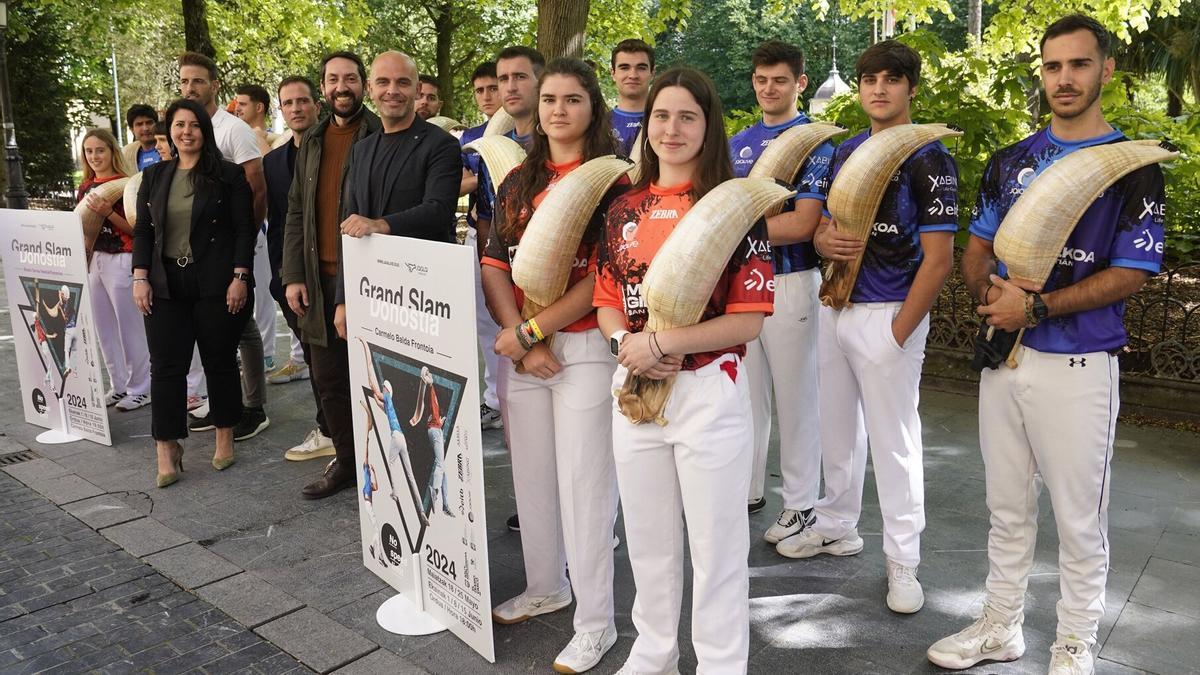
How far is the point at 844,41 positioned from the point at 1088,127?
47.5m

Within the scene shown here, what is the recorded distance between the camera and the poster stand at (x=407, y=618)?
3.76 metres

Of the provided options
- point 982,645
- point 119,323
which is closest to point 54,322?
point 119,323

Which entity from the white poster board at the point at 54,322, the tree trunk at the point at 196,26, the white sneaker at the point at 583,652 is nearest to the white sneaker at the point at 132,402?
the white poster board at the point at 54,322

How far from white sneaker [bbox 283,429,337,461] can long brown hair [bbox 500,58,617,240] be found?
3130 millimetres

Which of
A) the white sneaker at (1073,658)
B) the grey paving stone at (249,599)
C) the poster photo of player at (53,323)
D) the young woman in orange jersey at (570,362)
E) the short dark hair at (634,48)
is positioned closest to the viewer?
the white sneaker at (1073,658)

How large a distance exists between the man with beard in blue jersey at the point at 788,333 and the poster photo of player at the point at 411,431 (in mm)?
1700

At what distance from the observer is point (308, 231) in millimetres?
5055

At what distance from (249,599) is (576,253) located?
2.18 metres

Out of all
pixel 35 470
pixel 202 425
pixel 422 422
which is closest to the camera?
pixel 422 422

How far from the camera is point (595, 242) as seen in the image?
338 cm

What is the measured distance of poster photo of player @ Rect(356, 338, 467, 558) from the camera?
3424mm

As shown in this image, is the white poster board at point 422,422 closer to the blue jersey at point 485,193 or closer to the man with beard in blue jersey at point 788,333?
the blue jersey at point 485,193

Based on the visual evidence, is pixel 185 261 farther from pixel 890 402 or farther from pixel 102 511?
pixel 890 402

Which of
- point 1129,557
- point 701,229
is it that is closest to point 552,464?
point 701,229
